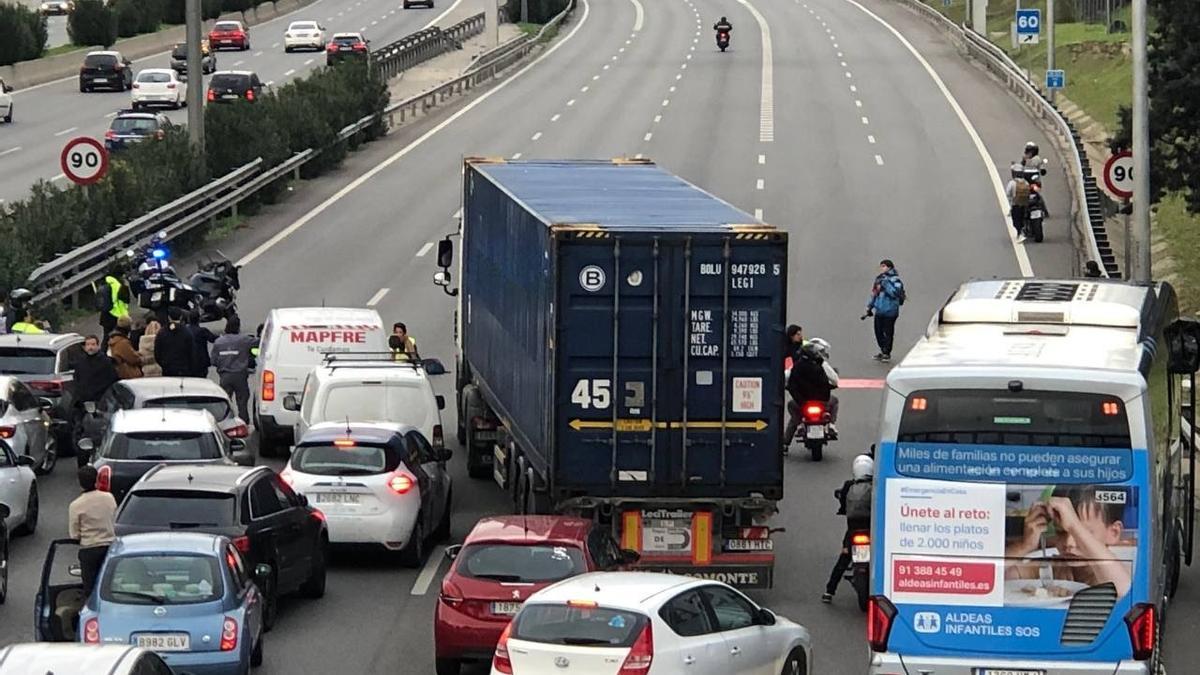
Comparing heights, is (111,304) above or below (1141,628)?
below

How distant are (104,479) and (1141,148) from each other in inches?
606

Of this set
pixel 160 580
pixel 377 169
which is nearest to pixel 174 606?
pixel 160 580

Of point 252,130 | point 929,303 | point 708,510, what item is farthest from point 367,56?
point 708,510

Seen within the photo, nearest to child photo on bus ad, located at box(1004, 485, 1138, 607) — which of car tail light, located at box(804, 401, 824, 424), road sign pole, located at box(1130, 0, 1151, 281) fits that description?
car tail light, located at box(804, 401, 824, 424)

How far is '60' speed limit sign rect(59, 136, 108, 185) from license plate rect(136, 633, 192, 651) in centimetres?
2045

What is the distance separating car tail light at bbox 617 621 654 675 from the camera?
14.8 meters

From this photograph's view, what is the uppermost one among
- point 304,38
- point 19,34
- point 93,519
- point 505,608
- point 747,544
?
point 19,34

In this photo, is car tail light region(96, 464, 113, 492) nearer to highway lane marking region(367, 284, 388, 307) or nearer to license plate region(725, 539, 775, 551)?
license plate region(725, 539, 775, 551)

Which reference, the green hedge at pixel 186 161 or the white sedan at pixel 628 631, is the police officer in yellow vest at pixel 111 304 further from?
the white sedan at pixel 628 631

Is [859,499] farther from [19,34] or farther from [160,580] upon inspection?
[19,34]

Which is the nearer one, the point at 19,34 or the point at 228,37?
the point at 19,34

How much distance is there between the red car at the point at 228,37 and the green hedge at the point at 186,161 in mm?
32250

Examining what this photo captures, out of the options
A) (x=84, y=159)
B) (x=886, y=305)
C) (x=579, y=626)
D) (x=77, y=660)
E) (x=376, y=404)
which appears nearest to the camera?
(x=77, y=660)

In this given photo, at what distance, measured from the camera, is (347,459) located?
899 inches
